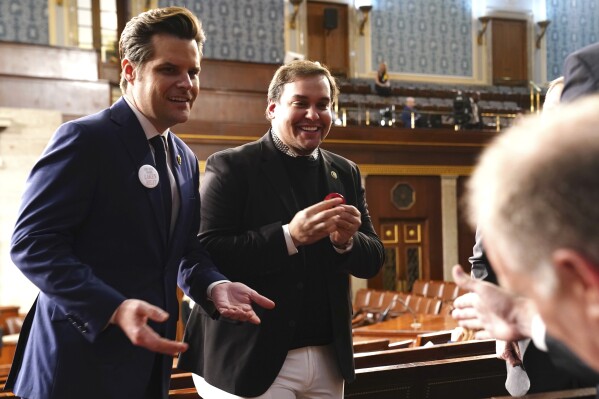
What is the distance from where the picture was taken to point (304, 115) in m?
2.75

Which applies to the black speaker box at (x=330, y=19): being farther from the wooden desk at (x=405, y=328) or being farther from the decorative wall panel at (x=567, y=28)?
the wooden desk at (x=405, y=328)

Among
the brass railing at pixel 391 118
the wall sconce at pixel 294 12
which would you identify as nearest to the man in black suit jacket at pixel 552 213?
the brass railing at pixel 391 118

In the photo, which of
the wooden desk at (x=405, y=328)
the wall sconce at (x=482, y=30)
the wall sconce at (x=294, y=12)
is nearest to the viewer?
the wooden desk at (x=405, y=328)

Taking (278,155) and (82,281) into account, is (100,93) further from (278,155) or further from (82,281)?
(82,281)

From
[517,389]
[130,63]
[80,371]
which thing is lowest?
[517,389]

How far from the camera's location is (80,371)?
6.67 feet

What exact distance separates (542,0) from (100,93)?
37.9 ft

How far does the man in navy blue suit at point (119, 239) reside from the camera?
1979mm

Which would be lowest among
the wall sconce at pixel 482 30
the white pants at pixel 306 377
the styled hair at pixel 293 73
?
the white pants at pixel 306 377

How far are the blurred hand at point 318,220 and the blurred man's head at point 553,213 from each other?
5.04 ft

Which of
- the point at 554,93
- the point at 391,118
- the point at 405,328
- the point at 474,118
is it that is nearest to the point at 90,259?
the point at 554,93

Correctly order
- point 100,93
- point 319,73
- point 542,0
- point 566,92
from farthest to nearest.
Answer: point 542,0
point 100,93
point 319,73
point 566,92

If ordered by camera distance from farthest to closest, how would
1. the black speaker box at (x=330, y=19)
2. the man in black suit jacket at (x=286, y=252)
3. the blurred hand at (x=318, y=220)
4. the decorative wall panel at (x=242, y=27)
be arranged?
the black speaker box at (x=330, y=19), the decorative wall panel at (x=242, y=27), the man in black suit jacket at (x=286, y=252), the blurred hand at (x=318, y=220)

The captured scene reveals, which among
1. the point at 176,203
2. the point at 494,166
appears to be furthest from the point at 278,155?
the point at 494,166
